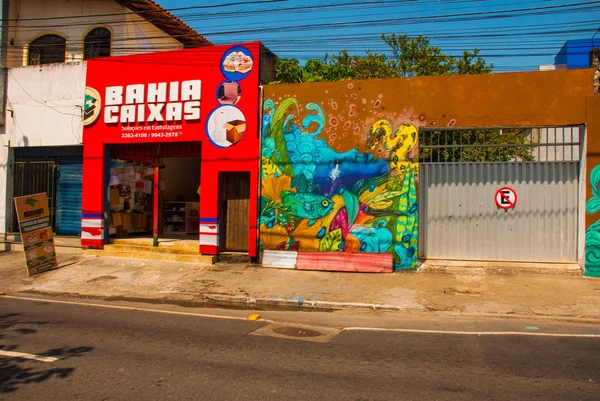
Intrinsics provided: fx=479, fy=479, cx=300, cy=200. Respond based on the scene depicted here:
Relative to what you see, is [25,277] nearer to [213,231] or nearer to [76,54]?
[213,231]

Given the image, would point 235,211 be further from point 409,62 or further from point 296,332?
point 409,62

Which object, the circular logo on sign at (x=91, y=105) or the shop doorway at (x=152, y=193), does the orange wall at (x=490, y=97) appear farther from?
the circular logo on sign at (x=91, y=105)

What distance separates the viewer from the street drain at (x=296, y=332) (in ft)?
22.8

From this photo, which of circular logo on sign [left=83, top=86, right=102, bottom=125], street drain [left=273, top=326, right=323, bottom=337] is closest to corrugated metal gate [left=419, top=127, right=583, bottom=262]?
street drain [left=273, top=326, right=323, bottom=337]

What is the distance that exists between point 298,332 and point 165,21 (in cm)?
1562

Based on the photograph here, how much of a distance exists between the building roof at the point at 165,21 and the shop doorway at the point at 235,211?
7.19 meters

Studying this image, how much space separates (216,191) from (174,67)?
3892 mm

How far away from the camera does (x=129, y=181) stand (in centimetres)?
1570

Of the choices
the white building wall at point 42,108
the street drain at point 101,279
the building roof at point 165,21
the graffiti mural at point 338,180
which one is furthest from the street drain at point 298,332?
the building roof at point 165,21

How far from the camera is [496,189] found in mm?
11438

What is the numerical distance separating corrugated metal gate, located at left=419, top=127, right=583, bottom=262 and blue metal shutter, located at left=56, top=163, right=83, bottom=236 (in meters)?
11.2

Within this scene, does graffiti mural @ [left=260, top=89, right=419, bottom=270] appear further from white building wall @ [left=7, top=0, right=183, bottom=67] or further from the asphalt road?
white building wall @ [left=7, top=0, right=183, bottom=67]

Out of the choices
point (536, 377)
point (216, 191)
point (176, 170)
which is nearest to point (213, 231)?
point (216, 191)

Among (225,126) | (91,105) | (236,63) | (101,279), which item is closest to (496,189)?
(225,126)
